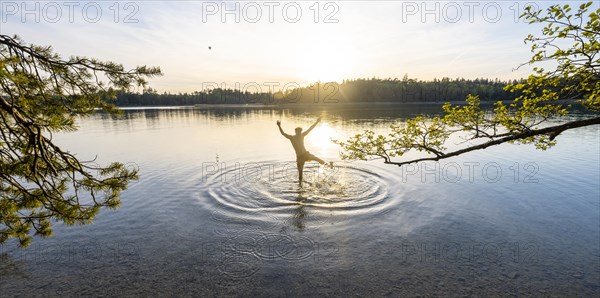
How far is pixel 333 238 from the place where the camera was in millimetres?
11367

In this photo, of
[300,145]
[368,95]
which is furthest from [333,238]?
[368,95]

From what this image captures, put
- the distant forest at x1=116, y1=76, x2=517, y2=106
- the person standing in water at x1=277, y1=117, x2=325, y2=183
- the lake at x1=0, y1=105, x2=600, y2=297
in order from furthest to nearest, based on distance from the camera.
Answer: the distant forest at x1=116, y1=76, x2=517, y2=106, the person standing in water at x1=277, y1=117, x2=325, y2=183, the lake at x1=0, y1=105, x2=600, y2=297

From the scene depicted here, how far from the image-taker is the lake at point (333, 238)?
8758mm


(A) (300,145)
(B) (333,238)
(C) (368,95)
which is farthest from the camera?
(C) (368,95)

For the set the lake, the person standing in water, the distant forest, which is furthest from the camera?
the distant forest

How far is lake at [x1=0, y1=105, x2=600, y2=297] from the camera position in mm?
8758

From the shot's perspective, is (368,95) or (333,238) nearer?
(333,238)

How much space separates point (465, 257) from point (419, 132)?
5472 mm

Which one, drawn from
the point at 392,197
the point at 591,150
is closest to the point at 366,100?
the point at 591,150

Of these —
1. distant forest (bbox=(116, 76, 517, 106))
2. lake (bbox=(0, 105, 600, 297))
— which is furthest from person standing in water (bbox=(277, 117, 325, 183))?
distant forest (bbox=(116, 76, 517, 106))

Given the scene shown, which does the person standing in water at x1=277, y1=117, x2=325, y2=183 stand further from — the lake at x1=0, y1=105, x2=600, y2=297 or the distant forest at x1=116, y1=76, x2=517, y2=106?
the distant forest at x1=116, y1=76, x2=517, y2=106

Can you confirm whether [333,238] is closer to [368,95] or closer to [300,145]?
[300,145]

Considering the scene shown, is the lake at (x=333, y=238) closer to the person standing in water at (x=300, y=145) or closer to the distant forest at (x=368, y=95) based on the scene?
the person standing in water at (x=300, y=145)

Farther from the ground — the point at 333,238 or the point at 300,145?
the point at 300,145
